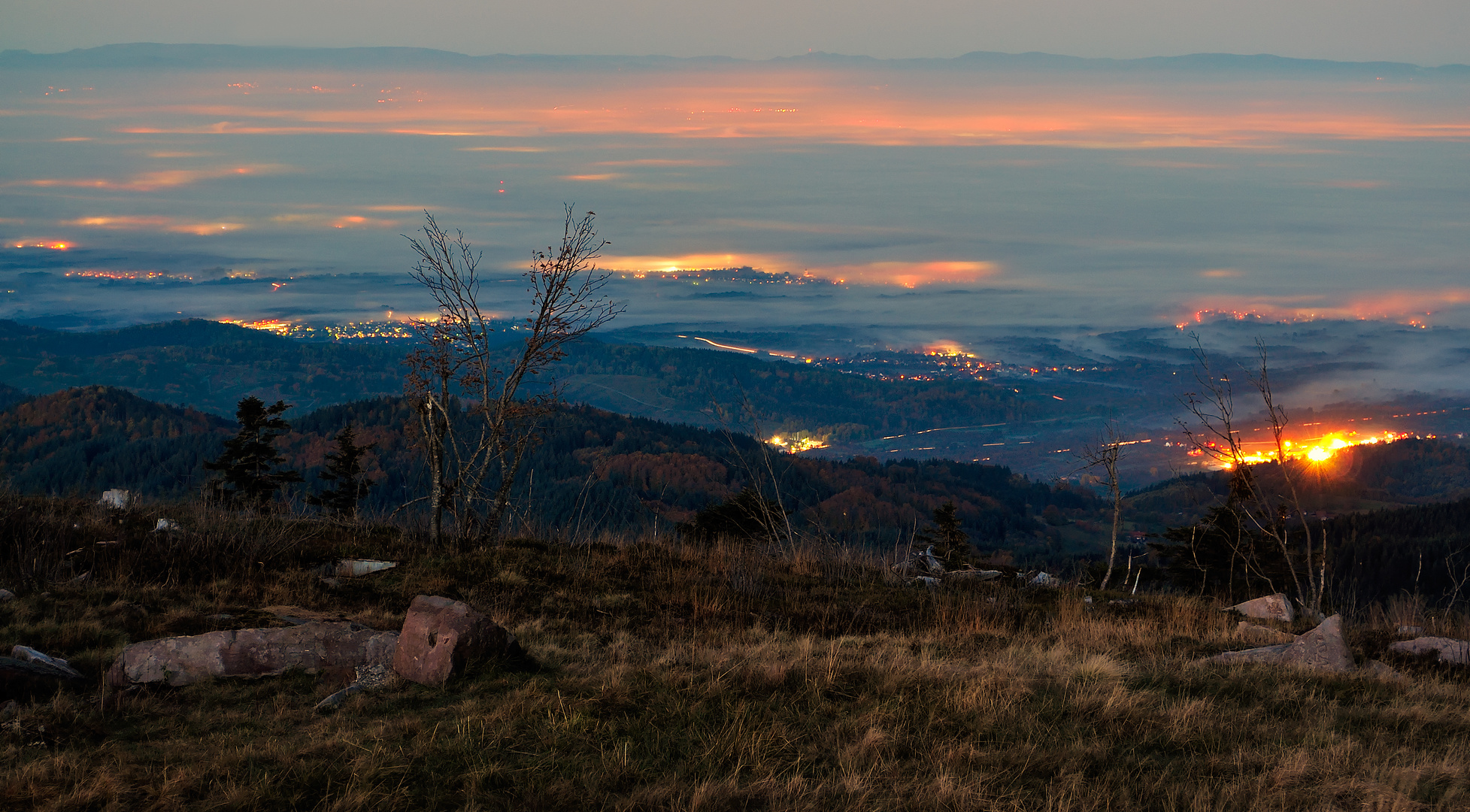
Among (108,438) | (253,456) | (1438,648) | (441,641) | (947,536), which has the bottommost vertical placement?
(108,438)

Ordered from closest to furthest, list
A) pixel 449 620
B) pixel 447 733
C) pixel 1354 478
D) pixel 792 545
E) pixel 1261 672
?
1. pixel 447 733
2. pixel 449 620
3. pixel 1261 672
4. pixel 792 545
5. pixel 1354 478

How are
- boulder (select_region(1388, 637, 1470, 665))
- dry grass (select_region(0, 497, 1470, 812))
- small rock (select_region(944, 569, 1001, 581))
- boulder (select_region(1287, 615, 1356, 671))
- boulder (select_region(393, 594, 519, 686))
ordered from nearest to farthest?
dry grass (select_region(0, 497, 1470, 812)) < boulder (select_region(393, 594, 519, 686)) < boulder (select_region(1287, 615, 1356, 671)) < boulder (select_region(1388, 637, 1470, 665)) < small rock (select_region(944, 569, 1001, 581))

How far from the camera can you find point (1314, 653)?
957 cm

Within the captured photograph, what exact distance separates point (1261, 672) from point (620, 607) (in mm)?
7029

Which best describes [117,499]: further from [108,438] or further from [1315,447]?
[108,438]

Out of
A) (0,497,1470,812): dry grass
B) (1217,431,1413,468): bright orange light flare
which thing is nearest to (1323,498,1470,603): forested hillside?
(1217,431,1413,468): bright orange light flare

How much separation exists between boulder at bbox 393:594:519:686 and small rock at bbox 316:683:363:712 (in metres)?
0.43

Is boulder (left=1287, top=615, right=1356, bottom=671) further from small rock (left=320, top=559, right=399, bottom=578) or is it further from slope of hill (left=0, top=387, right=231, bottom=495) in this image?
slope of hill (left=0, top=387, right=231, bottom=495)

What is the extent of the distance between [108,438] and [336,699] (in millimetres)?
144411

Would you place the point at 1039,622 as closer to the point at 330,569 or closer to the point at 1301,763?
the point at 1301,763

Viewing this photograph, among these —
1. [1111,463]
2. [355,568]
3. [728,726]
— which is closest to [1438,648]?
[1111,463]

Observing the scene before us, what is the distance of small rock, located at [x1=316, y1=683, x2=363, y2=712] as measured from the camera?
7.14 m

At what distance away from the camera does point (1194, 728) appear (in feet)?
23.4

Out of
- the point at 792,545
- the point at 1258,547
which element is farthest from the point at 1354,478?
the point at 792,545
